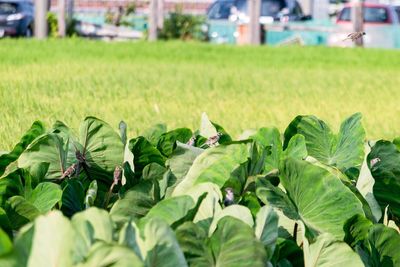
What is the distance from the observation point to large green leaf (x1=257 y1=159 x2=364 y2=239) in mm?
1618

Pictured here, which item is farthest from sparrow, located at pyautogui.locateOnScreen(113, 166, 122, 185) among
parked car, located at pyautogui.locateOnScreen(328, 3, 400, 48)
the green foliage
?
parked car, located at pyautogui.locateOnScreen(328, 3, 400, 48)

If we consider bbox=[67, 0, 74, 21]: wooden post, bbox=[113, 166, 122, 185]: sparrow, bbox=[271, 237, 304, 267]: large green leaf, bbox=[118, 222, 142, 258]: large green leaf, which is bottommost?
bbox=[67, 0, 74, 21]: wooden post

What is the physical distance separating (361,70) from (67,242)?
13.2 m

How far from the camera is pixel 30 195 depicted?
1724 mm

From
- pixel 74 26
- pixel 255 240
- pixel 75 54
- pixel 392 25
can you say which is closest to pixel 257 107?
pixel 75 54

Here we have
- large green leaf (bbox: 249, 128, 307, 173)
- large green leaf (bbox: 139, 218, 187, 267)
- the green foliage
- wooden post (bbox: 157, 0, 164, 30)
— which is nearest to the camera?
large green leaf (bbox: 139, 218, 187, 267)

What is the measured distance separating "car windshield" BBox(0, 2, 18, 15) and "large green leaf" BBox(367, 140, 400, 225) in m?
25.5

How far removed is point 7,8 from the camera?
88.7ft

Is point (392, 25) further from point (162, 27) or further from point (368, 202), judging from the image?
point (368, 202)

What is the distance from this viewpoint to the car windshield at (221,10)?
28.8 meters

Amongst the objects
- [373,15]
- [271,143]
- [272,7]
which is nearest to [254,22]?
[373,15]

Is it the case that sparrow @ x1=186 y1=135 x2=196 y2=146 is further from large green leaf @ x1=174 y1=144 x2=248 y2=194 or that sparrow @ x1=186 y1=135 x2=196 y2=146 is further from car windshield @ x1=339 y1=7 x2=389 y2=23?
car windshield @ x1=339 y1=7 x2=389 y2=23

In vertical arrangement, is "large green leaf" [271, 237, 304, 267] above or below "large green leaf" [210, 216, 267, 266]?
below

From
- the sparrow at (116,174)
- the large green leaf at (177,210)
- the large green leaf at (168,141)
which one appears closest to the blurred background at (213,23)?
the large green leaf at (168,141)
